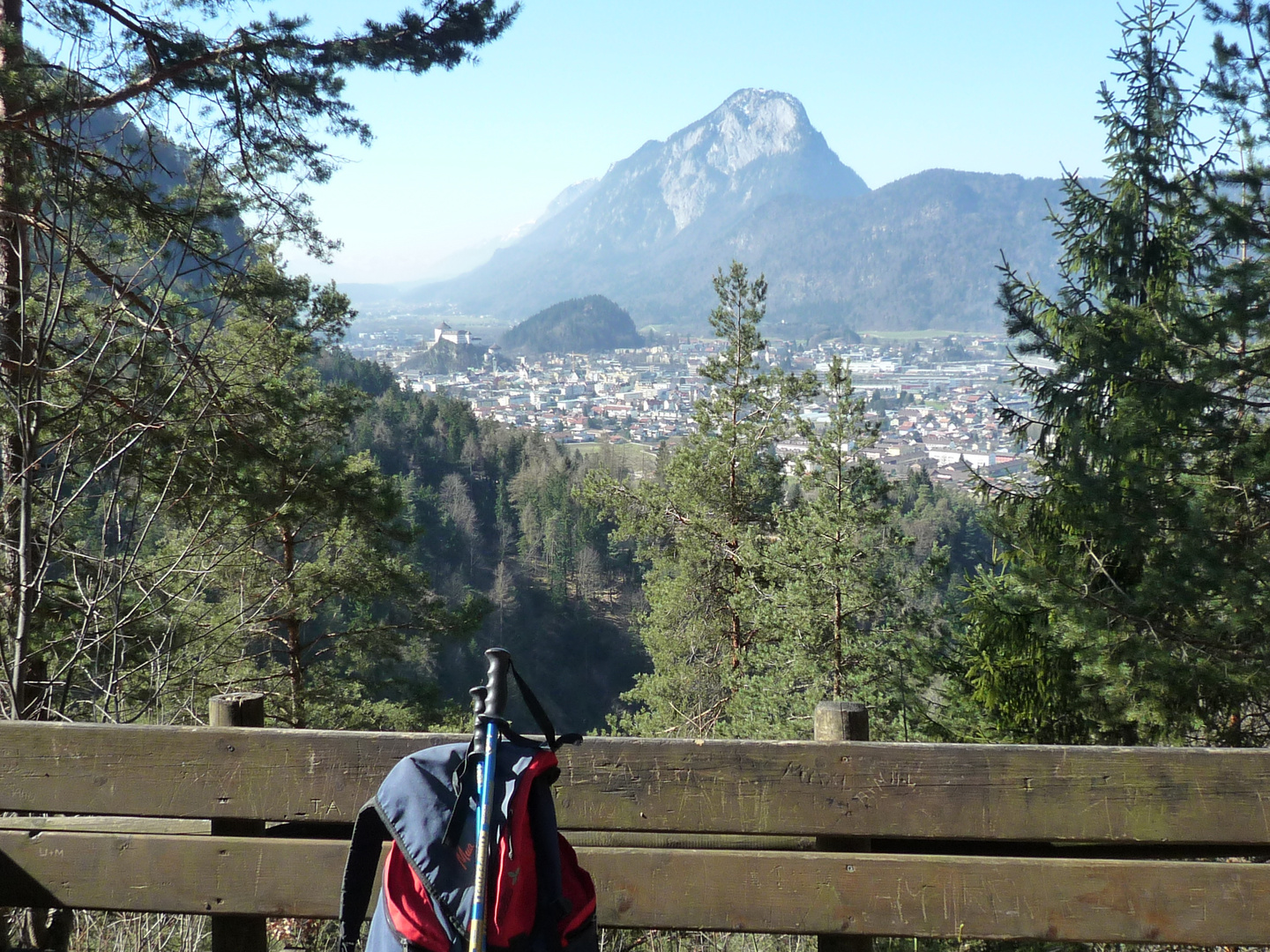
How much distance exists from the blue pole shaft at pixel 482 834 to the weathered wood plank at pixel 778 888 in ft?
2.34

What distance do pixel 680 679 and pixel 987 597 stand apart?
7.65 m

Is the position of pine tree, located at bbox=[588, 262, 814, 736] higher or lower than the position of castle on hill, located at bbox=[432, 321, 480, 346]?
lower

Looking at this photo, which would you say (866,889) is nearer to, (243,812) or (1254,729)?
(243,812)

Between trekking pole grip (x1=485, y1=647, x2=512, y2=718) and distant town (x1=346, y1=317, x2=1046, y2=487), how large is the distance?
17.6 meters

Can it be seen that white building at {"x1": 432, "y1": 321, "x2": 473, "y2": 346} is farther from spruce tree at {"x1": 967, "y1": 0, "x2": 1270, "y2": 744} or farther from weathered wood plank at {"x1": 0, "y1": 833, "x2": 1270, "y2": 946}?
weathered wood plank at {"x1": 0, "y1": 833, "x2": 1270, "y2": 946}

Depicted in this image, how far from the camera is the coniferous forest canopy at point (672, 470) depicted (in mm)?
→ 3732

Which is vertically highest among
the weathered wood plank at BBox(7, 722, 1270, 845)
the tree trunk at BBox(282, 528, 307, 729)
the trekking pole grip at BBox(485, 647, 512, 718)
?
the trekking pole grip at BBox(485, 647, 512, 718)

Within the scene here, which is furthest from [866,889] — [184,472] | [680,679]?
[680,679]

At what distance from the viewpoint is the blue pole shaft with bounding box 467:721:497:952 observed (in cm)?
133

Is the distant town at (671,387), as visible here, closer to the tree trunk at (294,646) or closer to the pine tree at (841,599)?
the pine tree at (841,599)

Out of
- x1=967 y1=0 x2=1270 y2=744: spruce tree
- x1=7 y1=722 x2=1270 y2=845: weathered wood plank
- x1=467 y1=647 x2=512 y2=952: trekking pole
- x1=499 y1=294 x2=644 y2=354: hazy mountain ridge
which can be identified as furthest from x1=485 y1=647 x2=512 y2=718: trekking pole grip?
x1=499 y1=294 x2=644 y2=354: hazy mountain ridge

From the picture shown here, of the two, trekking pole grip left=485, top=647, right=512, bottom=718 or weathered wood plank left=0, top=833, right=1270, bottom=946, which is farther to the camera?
weathered wood plank left=0, top=833, right=1270, bottom=946

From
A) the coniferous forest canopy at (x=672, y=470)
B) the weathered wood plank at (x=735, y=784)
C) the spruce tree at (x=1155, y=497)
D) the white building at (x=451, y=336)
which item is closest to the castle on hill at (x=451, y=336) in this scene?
the white building at (x=451, y=336)

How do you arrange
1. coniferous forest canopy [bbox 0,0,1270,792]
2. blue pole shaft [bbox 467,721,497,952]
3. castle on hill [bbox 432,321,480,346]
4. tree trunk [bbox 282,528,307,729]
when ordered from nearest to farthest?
blue pole shaft [bbox 467,721,497,952] → coniferous forest canopy [bbox 0,0,1270,792] → tree trunk [bbox 282,528,307,729] → castle on hill [bbox 432,321,480,346]
